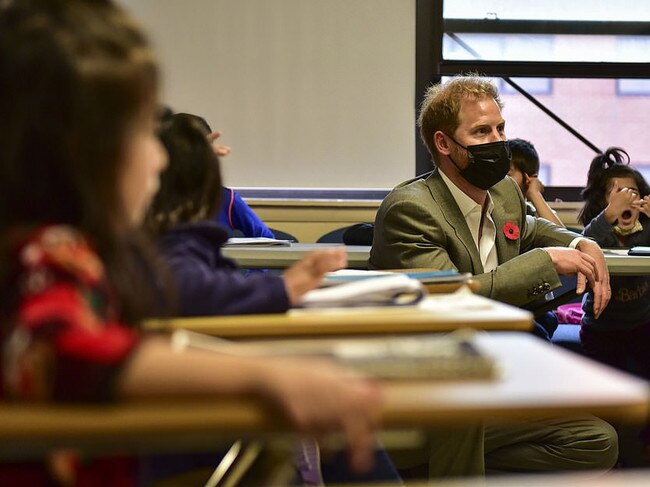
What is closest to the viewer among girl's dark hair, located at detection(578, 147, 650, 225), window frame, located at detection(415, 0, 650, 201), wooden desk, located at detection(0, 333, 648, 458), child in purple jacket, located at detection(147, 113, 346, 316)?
wooden desk, located at detection(0, 333, 648, 458)

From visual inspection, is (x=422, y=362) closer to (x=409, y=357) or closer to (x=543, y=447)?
(x=409, y=357)

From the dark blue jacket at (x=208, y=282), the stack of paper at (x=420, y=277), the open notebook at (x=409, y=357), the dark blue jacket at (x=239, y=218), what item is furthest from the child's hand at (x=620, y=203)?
the open notebook at (x=409, y=357)

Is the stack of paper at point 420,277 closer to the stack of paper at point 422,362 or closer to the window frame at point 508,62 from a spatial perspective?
the stack of paper at point 422,362

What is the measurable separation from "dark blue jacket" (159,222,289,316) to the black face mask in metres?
1.51

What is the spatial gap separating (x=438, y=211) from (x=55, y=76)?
6.29 feet

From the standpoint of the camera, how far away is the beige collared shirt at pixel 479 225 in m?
2.70

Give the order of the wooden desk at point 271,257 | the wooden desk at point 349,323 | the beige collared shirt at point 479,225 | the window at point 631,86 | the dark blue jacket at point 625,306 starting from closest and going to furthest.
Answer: the wooden desk at point 349,323 → the beige collared shirt at point 479,225 → the wooden desk at point 271,257 → the dark blue jacket at point 625,306 → the window at point 631,86

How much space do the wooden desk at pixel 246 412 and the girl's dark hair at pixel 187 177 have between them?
748 millimetres

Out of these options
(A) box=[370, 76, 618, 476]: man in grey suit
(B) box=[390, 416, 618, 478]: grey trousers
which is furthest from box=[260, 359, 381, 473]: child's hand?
(B) box=[390, 416, 618, 478]: grey trousers

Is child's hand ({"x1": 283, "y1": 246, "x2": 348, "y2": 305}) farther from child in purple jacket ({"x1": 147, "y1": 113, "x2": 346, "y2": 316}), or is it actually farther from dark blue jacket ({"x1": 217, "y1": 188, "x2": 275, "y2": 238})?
dark blue jacket ({"x1": 217, "y1": 188, "x2": 275, "y2": 238})

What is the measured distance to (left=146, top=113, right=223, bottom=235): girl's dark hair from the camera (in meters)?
1.49

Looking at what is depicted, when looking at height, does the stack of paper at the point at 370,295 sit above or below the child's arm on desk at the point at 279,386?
below

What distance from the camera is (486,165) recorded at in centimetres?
278

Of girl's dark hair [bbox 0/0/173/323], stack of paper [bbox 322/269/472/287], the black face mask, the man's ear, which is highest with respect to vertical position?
girl's dark hair [bbox 0/0/173/323]
